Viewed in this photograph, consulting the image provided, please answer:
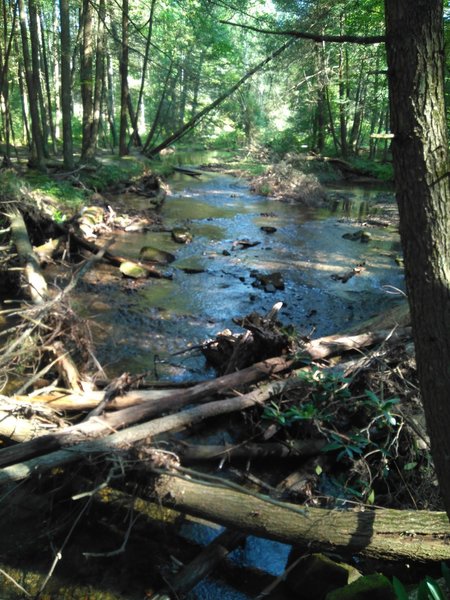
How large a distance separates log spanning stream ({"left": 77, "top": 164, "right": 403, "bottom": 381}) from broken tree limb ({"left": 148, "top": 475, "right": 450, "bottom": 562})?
2.57m

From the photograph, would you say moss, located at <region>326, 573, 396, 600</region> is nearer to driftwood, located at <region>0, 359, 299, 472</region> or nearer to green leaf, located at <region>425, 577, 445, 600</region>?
green leaf, located at <region>425, 577, 445, 600</region>

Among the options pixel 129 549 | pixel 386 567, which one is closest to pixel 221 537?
pixel 129 549

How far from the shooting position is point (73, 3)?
73.8ft

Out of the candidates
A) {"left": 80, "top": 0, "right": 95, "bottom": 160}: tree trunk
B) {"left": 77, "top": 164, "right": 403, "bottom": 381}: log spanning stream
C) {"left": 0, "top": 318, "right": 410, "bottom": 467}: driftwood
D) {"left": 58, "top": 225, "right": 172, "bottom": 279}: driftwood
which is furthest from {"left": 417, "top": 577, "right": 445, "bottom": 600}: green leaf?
{"left": 80, "top": 0, "right": 95, "bottom": 160}: tree trunk

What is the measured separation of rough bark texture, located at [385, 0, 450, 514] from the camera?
2102 millimetres

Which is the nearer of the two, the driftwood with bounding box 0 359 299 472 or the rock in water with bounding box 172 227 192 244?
the driftwood with bounding box 0 359 299 472

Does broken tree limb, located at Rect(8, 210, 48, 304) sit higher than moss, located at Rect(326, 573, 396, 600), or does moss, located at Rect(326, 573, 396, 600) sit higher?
broken tree limb, located at Rect(8, 210, 48, 304)

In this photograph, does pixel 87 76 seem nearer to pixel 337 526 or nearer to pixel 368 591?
pixel 337 526

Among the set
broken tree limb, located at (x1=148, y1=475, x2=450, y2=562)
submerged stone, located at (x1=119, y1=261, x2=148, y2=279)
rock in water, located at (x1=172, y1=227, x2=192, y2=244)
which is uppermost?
rock in water, located at (x1=172, y1=227, x2=192, y2=244)

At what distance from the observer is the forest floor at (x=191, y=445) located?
328cm

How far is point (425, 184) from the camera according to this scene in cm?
217

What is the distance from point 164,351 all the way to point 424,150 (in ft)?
15.8

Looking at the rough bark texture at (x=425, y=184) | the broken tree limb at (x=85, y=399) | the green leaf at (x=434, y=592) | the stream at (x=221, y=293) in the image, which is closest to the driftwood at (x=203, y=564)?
the stream at (x=221, y=293)

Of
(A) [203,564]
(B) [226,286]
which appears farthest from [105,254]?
(A) [203,564]
